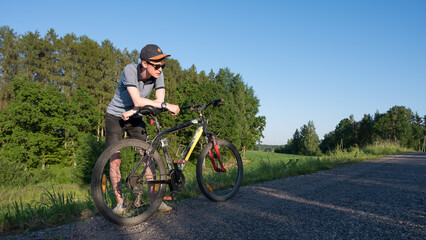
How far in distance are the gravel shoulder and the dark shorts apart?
1.01 m

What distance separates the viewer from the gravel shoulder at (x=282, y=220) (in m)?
2.12

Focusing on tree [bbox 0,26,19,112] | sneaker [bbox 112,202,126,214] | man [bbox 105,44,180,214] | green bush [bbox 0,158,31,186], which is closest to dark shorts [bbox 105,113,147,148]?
man [bbox 105,44,180,214]

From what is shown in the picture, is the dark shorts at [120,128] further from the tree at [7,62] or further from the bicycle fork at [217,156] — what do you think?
the tree at [7,62]

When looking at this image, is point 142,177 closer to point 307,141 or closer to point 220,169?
point 220,169

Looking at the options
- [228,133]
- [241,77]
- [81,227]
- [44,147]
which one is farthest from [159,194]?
[241,77]

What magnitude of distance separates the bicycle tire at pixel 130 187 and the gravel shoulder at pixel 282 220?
0.12 meters

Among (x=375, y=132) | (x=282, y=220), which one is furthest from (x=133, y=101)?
(x=375, y=132)

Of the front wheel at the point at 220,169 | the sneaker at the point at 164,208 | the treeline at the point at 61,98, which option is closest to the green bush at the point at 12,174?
the treeline at the point at 61,98

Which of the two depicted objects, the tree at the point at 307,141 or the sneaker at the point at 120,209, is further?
the tree at the point at 307,141

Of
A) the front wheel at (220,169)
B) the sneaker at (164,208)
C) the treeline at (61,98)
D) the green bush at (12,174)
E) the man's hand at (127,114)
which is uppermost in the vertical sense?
the treeline at (61,98)

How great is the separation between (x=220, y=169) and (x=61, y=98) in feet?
126

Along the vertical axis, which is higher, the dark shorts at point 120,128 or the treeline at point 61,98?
the treeline at point 61,98

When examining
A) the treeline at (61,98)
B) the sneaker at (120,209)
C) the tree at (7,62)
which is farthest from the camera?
the tree at (7,62)

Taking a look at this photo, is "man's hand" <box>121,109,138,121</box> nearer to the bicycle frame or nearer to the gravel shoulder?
the bicycle frame
